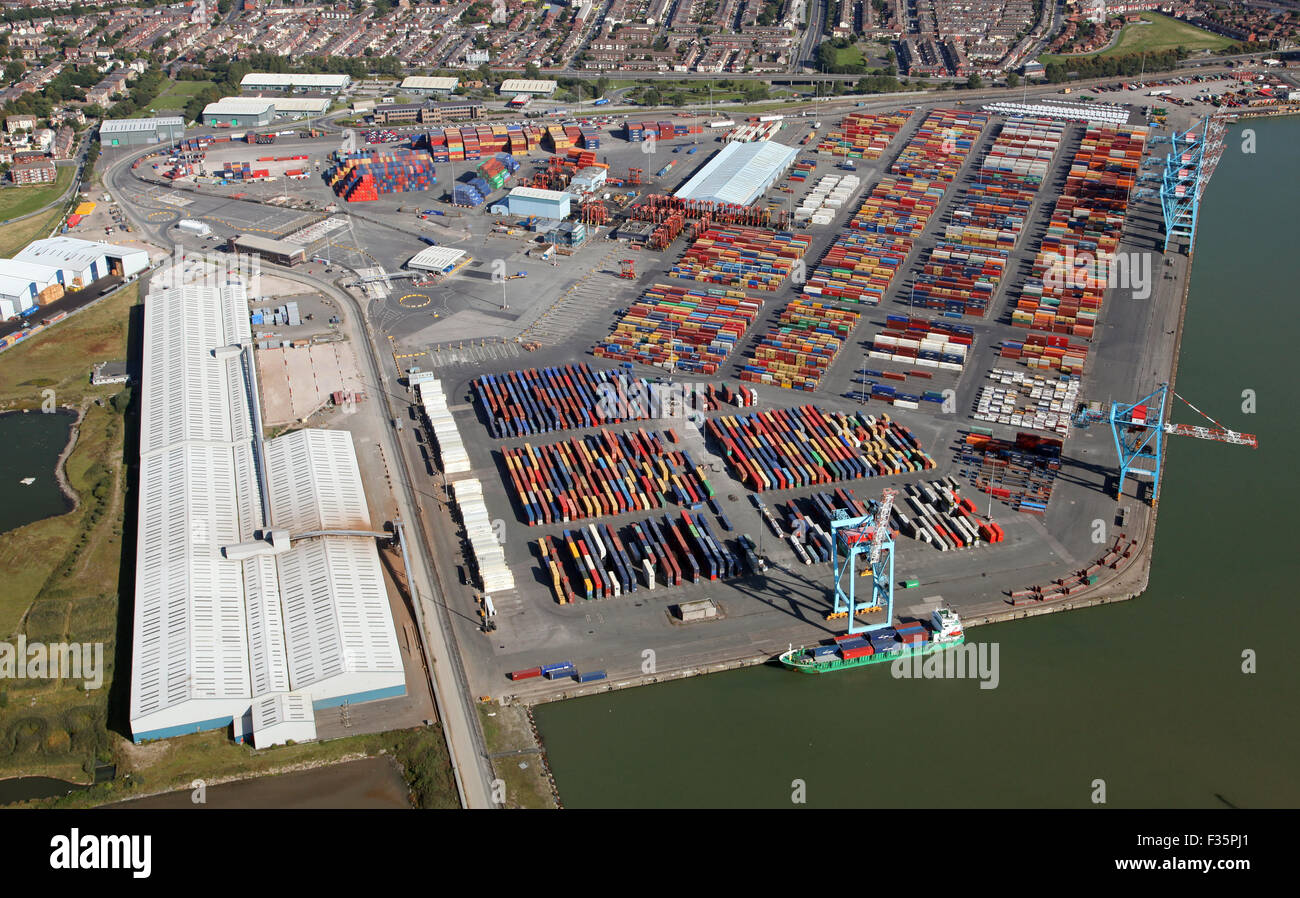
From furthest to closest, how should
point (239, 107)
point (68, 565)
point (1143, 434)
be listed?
point (239, 107) → point (1143, 434) → point (68, 565)

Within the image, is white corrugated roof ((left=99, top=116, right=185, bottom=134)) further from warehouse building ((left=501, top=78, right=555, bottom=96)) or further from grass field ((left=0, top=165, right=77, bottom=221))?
warehouse building ((left=501, top=78, right=555, bottom=96))

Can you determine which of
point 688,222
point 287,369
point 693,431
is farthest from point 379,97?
point 693,431

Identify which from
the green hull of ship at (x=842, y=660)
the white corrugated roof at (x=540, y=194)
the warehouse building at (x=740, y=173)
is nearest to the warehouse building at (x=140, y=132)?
the white corrugated roof at (x=540, y=194)

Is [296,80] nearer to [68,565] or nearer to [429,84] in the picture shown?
[429,84]

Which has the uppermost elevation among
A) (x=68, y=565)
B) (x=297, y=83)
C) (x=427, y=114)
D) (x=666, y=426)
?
(x=297, y=83)

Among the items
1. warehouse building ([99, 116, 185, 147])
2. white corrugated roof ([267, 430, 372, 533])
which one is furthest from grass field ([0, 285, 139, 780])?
warehouse building ([99, 116, 185, 147])

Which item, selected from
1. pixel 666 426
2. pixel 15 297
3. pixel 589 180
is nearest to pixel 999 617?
pixel 666 426
